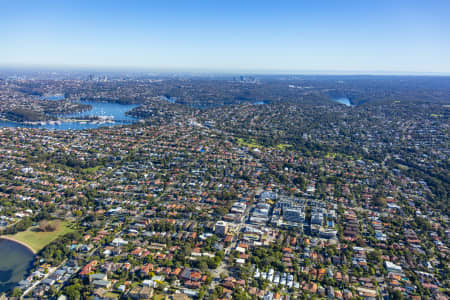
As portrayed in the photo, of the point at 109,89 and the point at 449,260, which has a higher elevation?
the point at 109,89

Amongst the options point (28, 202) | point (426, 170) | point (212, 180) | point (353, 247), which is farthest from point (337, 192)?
point (28, 202)

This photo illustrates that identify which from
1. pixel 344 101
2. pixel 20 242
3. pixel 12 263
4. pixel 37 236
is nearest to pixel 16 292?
pixel 12 263

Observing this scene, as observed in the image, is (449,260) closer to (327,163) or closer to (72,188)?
(327,163)

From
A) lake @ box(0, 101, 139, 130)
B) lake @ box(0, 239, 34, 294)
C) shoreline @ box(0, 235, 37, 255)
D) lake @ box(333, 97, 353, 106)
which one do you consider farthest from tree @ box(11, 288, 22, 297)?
lake @ box(333, 97, 353, 106)

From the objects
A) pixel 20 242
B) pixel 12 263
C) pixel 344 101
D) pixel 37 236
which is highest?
pixel 344 101

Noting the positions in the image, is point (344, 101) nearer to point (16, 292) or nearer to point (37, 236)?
point (37, 236)
